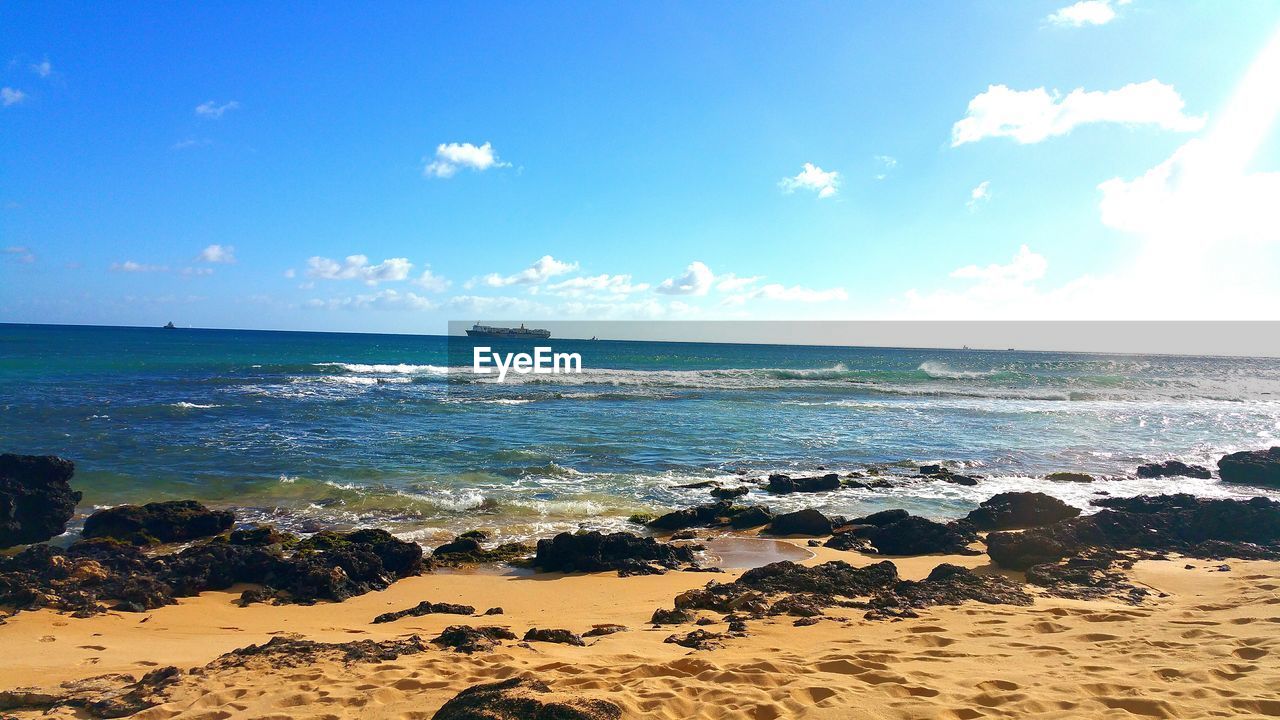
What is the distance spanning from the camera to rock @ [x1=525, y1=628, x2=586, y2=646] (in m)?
5.81

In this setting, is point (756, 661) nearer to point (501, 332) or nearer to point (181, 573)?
point (181, 573)

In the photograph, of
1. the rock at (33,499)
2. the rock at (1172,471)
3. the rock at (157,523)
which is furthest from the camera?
the rock at (1172,471)

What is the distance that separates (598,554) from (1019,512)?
786 cm

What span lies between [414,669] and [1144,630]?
6.27m

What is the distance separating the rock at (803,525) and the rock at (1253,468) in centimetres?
1275

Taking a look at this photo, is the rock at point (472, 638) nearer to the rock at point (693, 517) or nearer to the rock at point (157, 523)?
the rock at point (693, 517)

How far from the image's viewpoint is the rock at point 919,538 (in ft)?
32.1

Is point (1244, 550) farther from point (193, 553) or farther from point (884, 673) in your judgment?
point (193, 553)

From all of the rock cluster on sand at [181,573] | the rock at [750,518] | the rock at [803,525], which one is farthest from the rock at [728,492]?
the rock cluster on sand at [181,573]

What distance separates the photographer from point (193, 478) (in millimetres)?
14078

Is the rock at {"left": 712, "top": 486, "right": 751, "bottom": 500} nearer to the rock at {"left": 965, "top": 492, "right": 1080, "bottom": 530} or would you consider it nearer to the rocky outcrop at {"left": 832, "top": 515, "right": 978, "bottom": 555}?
the rocky outcrop at {"left": 832, "top": 515, "right": 978, "bottom": 555}

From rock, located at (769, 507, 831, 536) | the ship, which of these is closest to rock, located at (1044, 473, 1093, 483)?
rock, located at (769, 507, 831, 536)

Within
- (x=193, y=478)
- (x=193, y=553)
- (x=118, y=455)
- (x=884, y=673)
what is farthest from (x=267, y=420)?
(x=884, y=673)

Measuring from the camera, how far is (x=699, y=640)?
5.63 m
